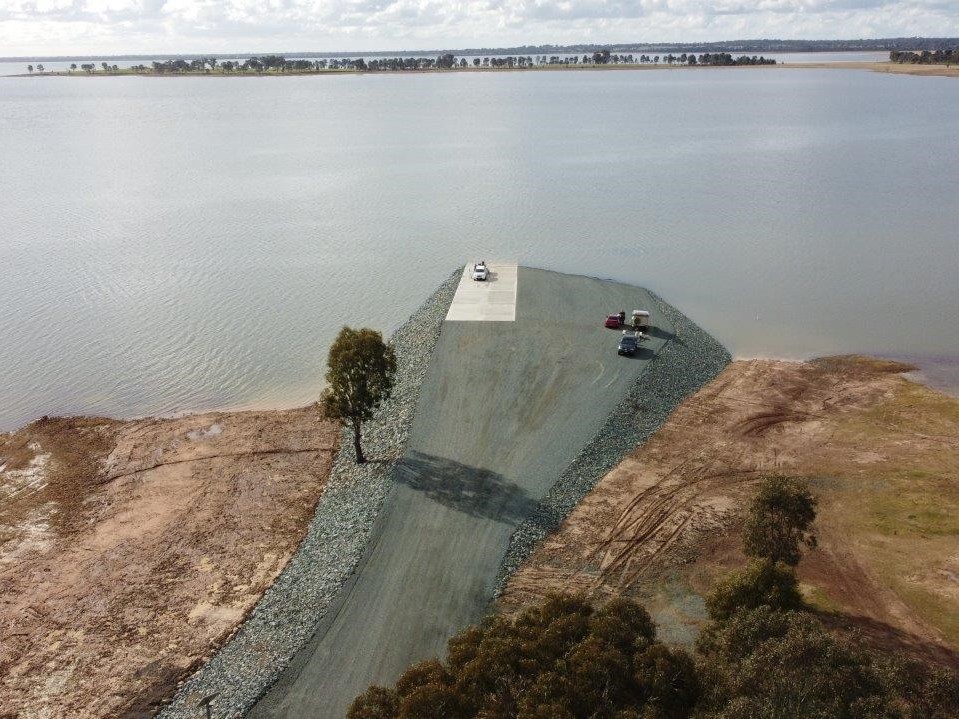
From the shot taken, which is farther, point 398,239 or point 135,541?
point 398,239

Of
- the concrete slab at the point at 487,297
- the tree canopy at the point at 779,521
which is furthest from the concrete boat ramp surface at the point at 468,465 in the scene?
the tree canopy at the point at 779,521

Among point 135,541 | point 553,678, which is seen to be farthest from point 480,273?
point 553,678

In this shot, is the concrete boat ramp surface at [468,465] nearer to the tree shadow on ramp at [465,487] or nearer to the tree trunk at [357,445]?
the tree shadow on ramp at [465,487]

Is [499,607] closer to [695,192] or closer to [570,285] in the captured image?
[570,285]

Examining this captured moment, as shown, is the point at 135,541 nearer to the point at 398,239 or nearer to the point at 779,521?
the point at 779,521

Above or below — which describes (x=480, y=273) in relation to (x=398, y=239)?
above

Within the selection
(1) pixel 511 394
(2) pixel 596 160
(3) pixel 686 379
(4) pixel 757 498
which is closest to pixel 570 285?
(3) pixel 686 379
